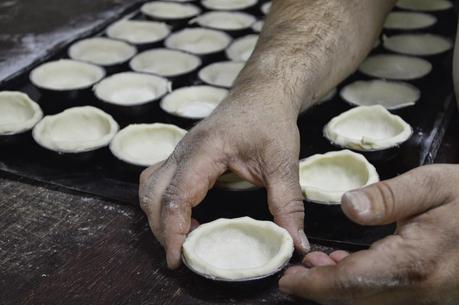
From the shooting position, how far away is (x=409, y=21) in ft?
10.8

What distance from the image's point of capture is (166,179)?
5.63ft

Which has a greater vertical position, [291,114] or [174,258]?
[291,114]

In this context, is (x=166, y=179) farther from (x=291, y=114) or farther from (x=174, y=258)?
(x=291, y=114)

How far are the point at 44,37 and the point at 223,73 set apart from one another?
1.13 meters

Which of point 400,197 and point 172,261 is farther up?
point 400,197

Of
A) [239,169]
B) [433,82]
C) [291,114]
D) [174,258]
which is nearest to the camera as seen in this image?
[174,258]

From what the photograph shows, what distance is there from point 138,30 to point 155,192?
189 cm

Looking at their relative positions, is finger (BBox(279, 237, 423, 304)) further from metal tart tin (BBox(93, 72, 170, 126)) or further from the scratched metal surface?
the scratched metal surface

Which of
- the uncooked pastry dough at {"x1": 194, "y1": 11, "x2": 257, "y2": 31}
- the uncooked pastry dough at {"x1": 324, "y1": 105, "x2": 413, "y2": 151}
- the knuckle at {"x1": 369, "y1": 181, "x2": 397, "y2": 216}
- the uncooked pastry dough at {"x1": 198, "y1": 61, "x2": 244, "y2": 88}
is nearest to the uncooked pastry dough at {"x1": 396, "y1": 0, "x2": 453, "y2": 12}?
the uncooked pastry dough at {"x1": 194, "y1": 11, "x2": 257, "y2": 31}

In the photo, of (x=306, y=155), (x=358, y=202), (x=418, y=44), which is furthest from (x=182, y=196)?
(x=418, y=44)

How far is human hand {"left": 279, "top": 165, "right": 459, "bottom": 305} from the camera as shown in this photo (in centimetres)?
133

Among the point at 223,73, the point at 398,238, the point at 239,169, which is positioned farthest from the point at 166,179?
the point at 223,73

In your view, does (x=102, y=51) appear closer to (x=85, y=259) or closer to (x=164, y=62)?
(x=164, y=62)

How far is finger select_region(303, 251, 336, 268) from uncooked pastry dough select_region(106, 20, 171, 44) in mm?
2002
